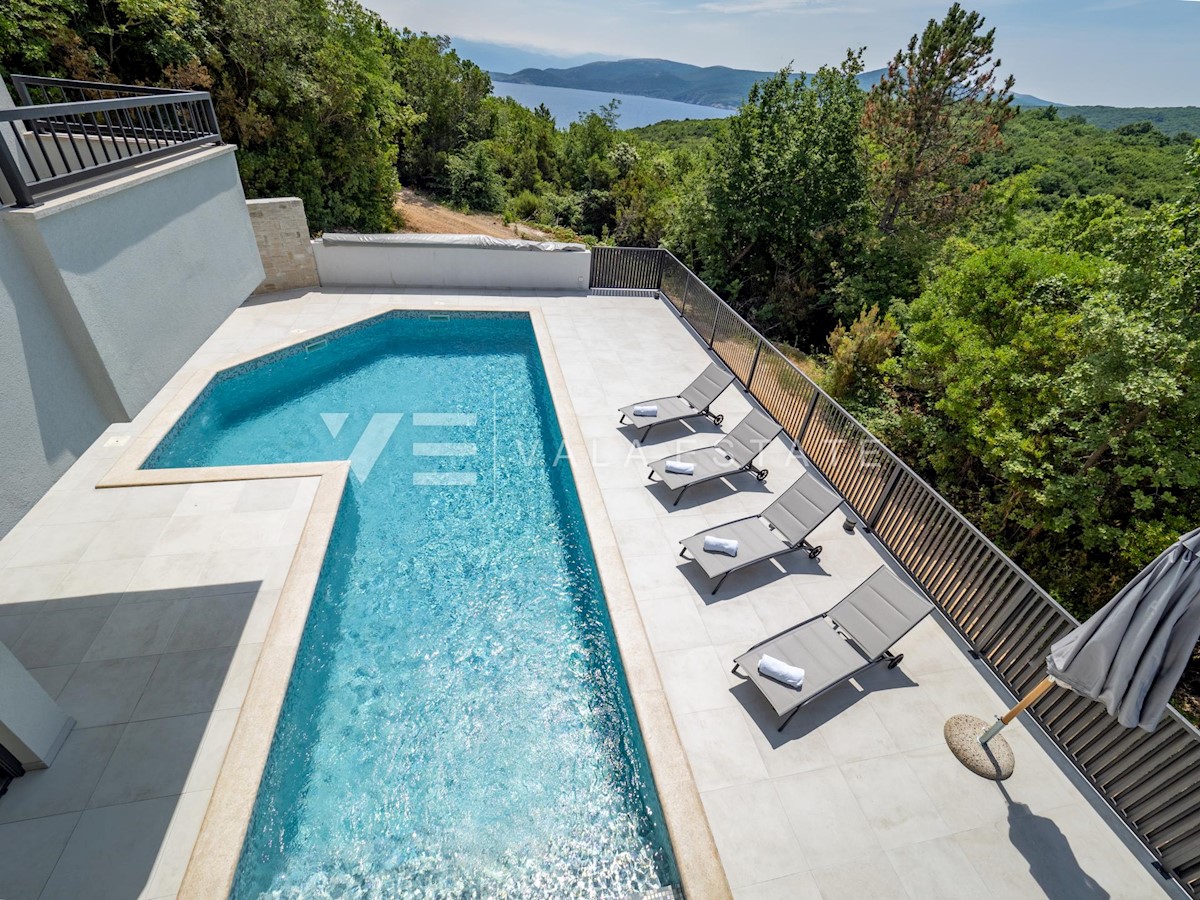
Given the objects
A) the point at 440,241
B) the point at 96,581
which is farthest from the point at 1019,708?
the point at 440,241

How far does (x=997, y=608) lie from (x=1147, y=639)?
6.52 ft

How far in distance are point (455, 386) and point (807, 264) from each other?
40.7 feet

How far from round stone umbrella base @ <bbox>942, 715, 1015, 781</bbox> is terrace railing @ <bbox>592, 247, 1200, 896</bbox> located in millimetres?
604

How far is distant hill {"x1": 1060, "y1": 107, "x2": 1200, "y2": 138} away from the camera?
2736 inches

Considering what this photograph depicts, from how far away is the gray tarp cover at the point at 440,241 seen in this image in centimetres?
1331

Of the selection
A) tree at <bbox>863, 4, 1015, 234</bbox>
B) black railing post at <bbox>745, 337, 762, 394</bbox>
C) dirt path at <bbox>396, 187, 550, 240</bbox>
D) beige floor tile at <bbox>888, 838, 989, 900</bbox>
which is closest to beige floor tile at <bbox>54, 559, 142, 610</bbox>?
beige floor tile at <bbox>888, 838, 989, 900</bbox>

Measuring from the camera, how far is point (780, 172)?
16.1 m

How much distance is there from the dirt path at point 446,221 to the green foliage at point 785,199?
24.1 feet

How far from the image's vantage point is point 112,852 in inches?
155

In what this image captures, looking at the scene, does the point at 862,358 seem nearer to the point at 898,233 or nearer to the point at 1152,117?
the point at 898,233

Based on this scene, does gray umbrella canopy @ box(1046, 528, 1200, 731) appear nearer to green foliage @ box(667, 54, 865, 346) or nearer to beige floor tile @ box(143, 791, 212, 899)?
beige floor tile @ box(143, 791, 212, 899)

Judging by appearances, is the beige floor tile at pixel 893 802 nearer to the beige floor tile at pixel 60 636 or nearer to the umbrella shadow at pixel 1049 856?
the umbrella shadow at pixel 1049 856

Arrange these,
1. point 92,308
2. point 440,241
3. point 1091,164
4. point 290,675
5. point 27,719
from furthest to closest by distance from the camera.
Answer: point 1091,164 → point 440,241 → point 290,675 → point 27,719 → point 92,308

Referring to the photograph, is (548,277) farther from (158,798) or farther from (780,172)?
(158,798)
